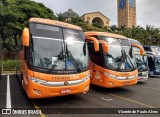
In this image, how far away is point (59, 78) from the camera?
7832 millimetres

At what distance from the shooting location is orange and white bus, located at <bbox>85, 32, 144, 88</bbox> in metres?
10.3

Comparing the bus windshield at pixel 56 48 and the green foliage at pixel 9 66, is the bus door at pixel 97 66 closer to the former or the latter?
the bus windshield at pixel 56 48

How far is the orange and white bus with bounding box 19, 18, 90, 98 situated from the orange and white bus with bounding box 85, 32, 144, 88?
1.61 meters

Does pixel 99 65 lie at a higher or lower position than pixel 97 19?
lower

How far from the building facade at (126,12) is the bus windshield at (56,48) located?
105062 mm

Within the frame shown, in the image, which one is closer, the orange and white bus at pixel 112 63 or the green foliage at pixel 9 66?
the orange and white bus at pixel 112 63

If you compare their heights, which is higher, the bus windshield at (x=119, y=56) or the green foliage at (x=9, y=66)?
the bus windshield at (x=119, y=56)

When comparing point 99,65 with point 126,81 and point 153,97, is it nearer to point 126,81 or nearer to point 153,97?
point 126,81

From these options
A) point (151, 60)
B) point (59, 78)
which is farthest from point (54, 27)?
point (151, 60)

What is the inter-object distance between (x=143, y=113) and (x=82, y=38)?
12.5 ft

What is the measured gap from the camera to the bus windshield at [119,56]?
34.5 feet

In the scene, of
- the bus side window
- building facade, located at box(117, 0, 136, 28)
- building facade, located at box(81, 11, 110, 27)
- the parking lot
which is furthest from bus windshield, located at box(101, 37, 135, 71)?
building facade, located at box(117, 0, 136, 28)

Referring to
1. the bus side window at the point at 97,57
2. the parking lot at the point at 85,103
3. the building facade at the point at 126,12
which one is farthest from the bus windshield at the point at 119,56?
the building facade at the point at 126,12

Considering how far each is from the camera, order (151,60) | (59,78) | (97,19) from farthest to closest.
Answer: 1. (97,19)
2. (151,60)
3. (59,78)
